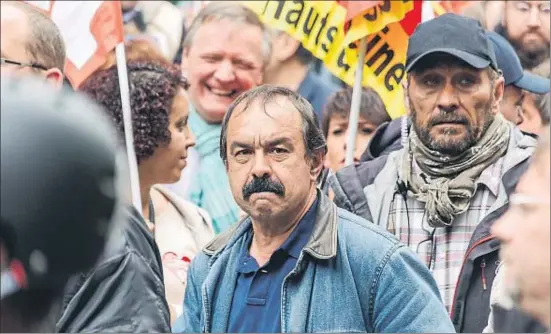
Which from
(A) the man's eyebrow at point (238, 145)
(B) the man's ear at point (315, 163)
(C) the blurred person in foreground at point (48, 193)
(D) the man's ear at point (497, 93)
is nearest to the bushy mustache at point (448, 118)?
(D) the man's ear at point (497, 93)

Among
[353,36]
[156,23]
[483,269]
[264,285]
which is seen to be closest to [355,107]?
[353,36]

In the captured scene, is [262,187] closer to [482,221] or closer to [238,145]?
[238,145]

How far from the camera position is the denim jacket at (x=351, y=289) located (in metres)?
3.43

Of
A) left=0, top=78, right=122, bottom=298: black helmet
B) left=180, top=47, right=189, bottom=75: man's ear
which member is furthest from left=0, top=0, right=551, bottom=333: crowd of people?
left=180, top=47, right=189, bottom=75: man's ear

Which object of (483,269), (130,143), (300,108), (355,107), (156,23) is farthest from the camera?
(156,23)

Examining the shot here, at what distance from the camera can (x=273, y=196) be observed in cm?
370

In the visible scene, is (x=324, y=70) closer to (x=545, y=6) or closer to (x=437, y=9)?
(x=437, y=9)

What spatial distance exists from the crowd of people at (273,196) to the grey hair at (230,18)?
3 centimetres

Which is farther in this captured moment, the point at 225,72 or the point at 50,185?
the point at 225,72

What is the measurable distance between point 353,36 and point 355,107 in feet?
1.10

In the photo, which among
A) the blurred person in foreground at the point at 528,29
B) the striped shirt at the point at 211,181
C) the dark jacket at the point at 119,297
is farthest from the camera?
the blurred person in foreground at the point at 528,29

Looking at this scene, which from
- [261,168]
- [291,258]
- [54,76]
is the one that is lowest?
[291,258]

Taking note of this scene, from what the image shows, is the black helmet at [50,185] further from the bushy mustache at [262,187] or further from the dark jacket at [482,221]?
the dark jacket at [482,221]

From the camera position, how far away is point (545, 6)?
635 cm
